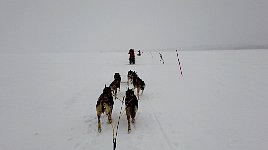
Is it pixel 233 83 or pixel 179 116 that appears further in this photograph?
pixel 233 83

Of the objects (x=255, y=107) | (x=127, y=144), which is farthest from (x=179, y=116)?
(x=255, y=107)

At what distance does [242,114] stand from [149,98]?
3.33 m

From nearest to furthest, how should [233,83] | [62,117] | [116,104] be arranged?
[62,117]
[116,104]
[233,83]

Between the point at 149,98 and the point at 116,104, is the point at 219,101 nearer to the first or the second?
the point at 149,98

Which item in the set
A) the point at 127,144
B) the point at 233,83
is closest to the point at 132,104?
the point at 127,144

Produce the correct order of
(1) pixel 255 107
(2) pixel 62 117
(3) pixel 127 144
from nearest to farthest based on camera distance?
(3) pixel 127 144 → (2) pixel 62 117 → (1) pixel 255 107

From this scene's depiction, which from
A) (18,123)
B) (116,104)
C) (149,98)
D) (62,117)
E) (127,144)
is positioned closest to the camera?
(127,144)

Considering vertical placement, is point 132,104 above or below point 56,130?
above

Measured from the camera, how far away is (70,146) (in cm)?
501

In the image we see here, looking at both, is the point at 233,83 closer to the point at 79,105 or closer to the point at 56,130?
the point at 79,105

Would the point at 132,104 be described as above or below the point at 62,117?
above

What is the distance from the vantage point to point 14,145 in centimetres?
512

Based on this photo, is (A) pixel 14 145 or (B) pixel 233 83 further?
(B) pixel 233 83

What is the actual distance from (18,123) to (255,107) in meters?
7.26
